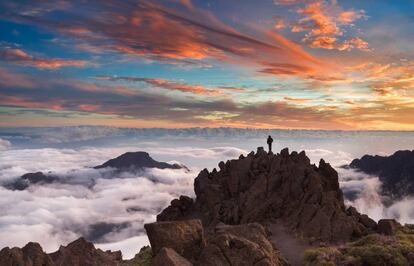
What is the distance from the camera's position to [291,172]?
237 feet

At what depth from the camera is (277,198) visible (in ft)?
230

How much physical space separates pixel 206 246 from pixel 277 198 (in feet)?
130

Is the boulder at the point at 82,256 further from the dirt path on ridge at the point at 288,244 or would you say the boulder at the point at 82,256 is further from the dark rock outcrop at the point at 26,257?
the dirt path on ridge at the point at 288,244

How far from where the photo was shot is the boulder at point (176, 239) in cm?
3403

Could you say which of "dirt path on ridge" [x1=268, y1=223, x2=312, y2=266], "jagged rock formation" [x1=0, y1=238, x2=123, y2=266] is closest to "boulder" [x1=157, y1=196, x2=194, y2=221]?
"dirt path on ridge" [x1=268, y1=223, x2=312, y2=266]

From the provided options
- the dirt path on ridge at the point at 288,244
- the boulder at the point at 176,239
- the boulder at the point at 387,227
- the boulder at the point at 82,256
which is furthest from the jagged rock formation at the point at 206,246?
the boulder at the point at 387,227

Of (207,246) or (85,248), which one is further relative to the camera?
(85,248)

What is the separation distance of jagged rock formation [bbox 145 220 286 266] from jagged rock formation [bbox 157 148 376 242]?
83.4 ft

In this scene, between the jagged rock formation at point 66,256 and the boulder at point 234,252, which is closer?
the boulder at point 234,252

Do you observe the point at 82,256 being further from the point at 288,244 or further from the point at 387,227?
the point at 387,227

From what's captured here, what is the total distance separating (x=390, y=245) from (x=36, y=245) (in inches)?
1664

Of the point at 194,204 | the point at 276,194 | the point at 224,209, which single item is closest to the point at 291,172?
the point at 276,194

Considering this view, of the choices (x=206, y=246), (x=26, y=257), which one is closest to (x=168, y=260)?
(x=206, y=246)

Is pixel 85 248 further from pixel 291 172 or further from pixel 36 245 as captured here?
pixel 291 172
